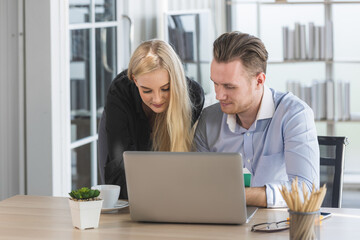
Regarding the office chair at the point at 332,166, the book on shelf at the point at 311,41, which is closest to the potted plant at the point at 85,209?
the office chair at the point at 332,166

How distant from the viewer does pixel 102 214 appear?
6.00 ft

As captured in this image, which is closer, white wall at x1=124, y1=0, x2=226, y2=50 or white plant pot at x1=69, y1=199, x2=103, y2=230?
white plant pot at x1=69, y1=199, x2=103, y2=230

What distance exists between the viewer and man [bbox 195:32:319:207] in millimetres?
2023

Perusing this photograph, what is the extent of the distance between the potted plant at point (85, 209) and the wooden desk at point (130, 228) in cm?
2

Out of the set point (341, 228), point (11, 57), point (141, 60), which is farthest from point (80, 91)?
point (341, 228)

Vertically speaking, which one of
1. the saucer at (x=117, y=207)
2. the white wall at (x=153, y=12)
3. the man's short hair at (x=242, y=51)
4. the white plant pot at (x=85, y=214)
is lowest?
the saucer at (x=117, y=207)

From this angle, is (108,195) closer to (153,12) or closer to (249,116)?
(249,116)

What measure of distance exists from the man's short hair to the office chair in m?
0.39

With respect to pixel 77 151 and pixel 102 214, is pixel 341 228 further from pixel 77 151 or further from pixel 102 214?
pixel 77 151

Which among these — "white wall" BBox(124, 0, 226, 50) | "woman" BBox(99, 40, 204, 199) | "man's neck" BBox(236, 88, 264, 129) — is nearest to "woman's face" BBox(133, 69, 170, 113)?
"woman" BBox(99, 40, 204, 199)

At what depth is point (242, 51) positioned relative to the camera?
2.08 m

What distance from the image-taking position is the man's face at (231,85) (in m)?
2.05

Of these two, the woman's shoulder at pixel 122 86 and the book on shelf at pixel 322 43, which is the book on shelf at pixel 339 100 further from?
the woman's shoulder at pixel 122 86

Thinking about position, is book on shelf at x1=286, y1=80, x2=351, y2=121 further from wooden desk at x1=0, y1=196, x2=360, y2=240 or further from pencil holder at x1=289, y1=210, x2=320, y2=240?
pencil holder at x1=289, y1=210, x2=320, y2=240
